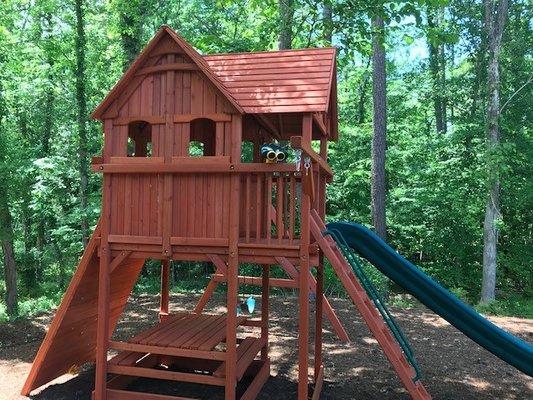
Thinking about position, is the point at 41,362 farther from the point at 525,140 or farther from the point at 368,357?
the point at 525,140

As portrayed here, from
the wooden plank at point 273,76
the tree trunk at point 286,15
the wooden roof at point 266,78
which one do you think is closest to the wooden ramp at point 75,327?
the wooden roof at point 266,78

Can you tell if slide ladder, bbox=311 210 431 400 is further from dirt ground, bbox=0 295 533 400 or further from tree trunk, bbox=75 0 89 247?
tree trunk, bbox=75 0 89 247

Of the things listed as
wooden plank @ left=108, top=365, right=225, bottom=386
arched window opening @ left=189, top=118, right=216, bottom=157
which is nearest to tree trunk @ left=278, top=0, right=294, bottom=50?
arched window opening @ left=189, top=118, right=216, bottom=157

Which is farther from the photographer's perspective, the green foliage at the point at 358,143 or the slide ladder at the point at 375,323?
the green foliage at the point at 358,143

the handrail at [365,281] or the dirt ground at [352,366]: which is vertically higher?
the handrail at [365,281]

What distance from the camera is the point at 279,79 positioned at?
492 centimetres

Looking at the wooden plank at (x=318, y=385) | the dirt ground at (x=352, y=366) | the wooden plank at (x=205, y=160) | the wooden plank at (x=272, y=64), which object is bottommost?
the dirt ground at (x=352, y=366)

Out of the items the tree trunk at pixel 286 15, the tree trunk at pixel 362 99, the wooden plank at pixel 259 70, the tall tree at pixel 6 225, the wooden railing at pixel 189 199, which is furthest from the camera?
the tree trunk at pixel 362 99

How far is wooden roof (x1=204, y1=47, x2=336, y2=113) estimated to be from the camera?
4.59 m

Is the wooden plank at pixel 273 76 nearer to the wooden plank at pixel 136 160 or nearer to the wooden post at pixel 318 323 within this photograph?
the wooden plank at pixel 136 160

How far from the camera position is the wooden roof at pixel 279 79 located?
15.0ft

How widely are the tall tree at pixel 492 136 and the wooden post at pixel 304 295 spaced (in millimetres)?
10239

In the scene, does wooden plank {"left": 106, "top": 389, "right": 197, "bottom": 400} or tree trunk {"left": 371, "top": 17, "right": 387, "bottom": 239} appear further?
tree trunk {"left": 371, "top": 17, "right": 387, "bottom": 239}

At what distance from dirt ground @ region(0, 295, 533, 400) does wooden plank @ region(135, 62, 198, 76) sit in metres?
3.85
